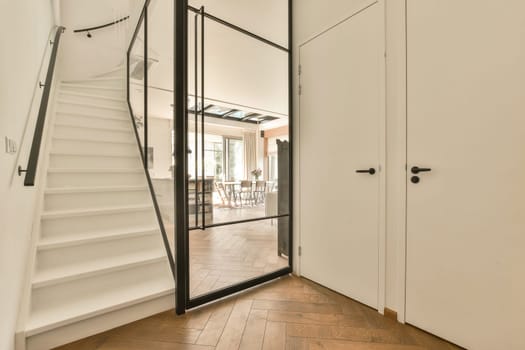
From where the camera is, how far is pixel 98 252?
200 cm

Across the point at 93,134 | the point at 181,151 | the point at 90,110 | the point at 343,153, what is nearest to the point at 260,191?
the point at 343,153

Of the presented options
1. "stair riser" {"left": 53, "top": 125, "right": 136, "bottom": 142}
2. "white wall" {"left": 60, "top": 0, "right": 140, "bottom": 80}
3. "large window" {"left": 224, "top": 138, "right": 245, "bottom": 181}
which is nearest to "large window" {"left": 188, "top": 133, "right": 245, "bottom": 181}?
"large window" {"left": 224, "top": 138, "right": 245, "bottom": 181}

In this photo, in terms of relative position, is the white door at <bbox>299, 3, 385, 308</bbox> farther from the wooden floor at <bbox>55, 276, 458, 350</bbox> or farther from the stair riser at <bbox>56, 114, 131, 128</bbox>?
the stair riser at <bbox>56, 114, 131, 128</bbox>

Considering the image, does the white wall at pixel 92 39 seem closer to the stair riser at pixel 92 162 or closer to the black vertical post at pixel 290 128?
the stair riser at pixel 92 162

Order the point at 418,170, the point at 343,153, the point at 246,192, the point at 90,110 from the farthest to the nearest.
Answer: the point at 90,110, the point at 246,192, the point at 343,153, the point at 418,170

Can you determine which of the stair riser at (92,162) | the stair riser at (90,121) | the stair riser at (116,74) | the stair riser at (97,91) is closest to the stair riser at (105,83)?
the stair riser at (116,74)

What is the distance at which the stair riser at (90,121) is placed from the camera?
3.17 m

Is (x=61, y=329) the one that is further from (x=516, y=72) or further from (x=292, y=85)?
(x=516, y=72)

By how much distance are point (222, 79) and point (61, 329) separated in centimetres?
295

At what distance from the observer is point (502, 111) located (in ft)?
4.18

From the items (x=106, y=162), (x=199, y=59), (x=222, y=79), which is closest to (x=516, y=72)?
(x=199, y=59)

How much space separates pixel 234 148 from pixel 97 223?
7.35 ft

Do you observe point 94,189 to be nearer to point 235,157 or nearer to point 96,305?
point 96,305

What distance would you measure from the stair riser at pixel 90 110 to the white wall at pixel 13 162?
4.97 ft
